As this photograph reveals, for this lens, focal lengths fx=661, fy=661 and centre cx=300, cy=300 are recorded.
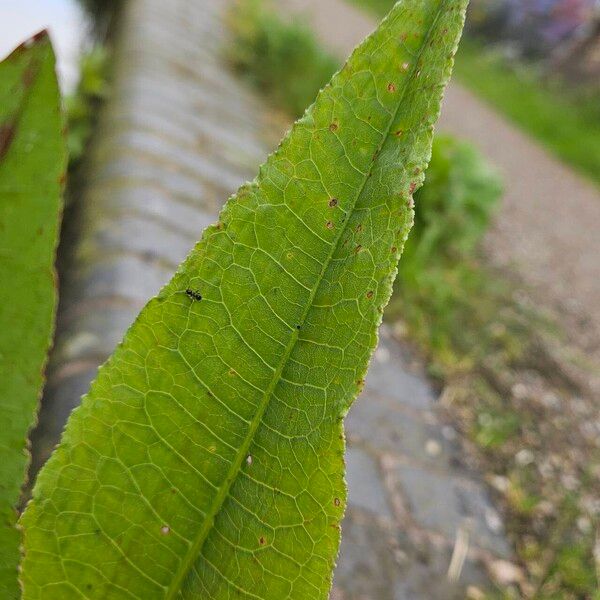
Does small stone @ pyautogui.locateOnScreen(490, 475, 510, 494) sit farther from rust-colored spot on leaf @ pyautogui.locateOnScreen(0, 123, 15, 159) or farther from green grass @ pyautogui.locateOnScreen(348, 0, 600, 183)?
green grass @ pyautogui.locateOnScreen(348, 0, 600, 183)

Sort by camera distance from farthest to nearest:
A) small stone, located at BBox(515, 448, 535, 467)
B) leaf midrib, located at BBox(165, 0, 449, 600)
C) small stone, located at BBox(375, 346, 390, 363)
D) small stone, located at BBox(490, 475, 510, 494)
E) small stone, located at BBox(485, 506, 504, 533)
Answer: small stone, located at BBox(375, 346, 390, 363) < small stone, located at BBox(515, 448, 535, 467) < small stone, located at BBox(490, 475, 510, 494) < small stone, located at BBox(485, 506, 504, 533) < leaf midrib, located at BBox(165, 0, 449, 600)

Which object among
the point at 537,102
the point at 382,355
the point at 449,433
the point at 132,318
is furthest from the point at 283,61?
the point at 537,102

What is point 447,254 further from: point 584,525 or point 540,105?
point 540,105

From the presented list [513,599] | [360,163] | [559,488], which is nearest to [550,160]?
[559,488]

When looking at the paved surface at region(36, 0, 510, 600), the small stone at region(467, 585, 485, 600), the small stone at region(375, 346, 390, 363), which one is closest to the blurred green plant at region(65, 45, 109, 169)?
the paved surface at region(36, 0, 510, 600)

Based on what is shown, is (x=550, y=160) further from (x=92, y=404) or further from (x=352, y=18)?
(x=92, y=404)

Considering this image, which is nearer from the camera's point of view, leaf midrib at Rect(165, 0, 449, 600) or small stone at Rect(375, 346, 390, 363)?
leaf midrib at Rect(165, 0, 449, 600)

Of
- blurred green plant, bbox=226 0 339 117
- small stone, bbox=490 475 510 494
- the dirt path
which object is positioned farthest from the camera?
blurred green plant, bbox=226 0 339 117
